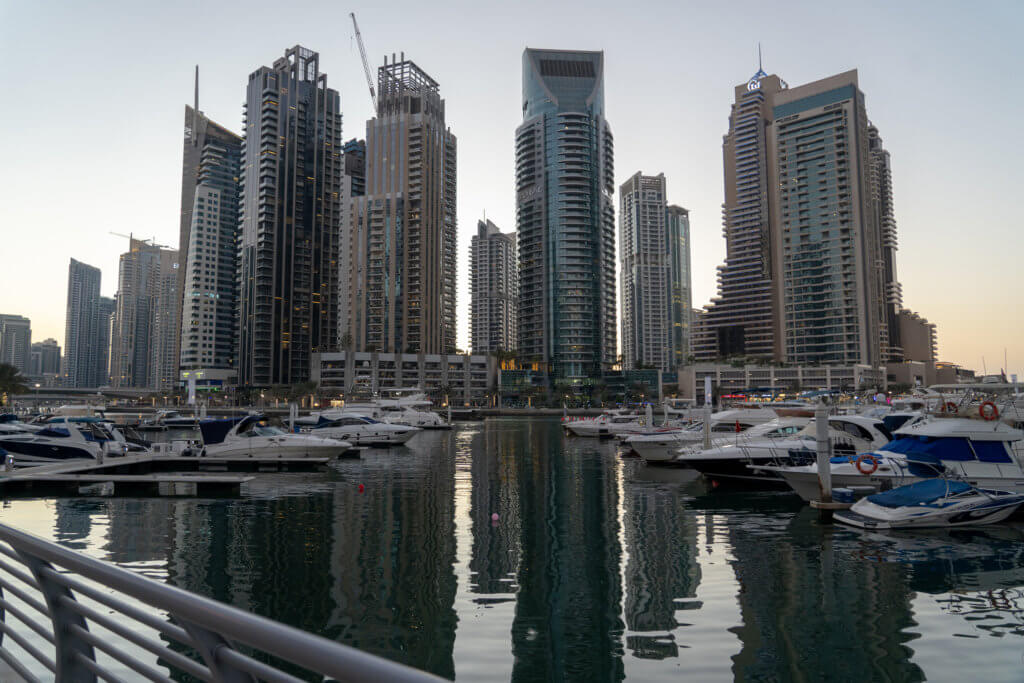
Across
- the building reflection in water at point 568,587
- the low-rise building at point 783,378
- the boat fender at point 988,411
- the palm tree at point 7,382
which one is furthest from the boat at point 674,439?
the low-rise building at point 783,378

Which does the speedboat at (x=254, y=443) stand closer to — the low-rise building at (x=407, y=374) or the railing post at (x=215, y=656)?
the railing post at (x=215, y=656)

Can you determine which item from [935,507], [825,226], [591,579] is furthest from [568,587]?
[825,226]

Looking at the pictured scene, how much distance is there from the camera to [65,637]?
376 centimetres

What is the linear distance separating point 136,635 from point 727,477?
30418 mm

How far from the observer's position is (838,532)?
20203 mm

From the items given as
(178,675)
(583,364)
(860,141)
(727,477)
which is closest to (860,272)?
(860,141)

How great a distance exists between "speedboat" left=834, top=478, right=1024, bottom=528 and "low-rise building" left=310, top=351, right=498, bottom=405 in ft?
511

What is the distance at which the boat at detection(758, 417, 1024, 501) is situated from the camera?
23.0m

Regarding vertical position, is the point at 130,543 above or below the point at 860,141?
below

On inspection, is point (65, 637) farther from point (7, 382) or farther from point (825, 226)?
point (825, 226)

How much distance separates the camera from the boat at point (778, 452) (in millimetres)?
29547

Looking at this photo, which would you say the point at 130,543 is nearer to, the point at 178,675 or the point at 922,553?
the point at 178,675

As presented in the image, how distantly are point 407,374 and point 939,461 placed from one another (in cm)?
17101

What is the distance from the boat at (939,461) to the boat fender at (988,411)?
21 centimetres
